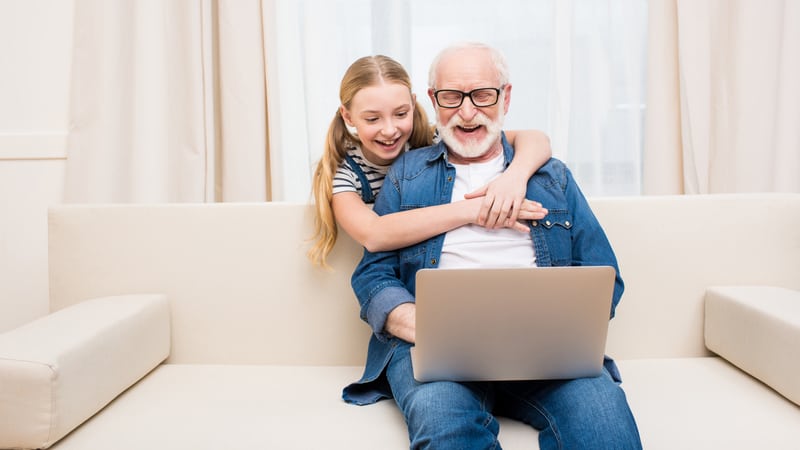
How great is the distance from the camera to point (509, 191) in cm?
140

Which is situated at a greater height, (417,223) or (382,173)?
(382,173)

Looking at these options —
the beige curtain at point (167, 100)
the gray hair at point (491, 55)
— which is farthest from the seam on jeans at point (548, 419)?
the beige curtain at point (167, 100)

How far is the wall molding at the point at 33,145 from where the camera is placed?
226 cm

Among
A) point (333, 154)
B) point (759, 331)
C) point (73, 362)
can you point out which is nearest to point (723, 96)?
point (759, 331)

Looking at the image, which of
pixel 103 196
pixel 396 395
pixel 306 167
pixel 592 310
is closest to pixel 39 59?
pixel 103 196

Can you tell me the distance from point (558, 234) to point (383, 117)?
0.50 meters

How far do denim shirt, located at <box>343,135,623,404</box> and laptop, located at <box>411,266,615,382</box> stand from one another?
26cm

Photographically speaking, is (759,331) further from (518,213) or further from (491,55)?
(491,55)

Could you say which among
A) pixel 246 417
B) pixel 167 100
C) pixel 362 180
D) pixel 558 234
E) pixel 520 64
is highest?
pixel 520 64

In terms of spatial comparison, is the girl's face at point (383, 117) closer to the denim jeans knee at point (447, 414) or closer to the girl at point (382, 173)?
the girl at point (382, 173)

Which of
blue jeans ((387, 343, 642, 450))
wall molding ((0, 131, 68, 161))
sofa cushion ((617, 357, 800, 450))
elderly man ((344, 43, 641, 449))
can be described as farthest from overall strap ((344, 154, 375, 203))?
wall molding ((0, 131, 68, 161))

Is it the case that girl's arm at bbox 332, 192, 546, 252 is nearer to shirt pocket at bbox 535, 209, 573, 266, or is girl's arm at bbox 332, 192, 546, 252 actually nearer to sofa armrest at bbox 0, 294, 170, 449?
shirt pocket at bbox 535, 209, 573, 266

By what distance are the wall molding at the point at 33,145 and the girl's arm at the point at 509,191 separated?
1583 millimetres

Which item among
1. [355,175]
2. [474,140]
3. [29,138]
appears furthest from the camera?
[29,138]
